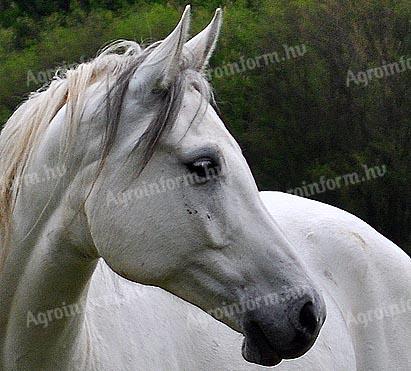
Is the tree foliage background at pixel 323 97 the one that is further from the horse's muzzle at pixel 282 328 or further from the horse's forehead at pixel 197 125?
the horse's muzzle at pixel 282 328

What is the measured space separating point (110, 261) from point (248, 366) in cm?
92

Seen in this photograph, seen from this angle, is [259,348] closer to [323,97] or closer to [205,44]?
[205,44]

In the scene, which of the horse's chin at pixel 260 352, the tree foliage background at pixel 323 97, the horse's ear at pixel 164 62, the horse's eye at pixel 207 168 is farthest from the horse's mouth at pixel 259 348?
the tree foliage background at pixel 323 97

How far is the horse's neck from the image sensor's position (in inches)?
94.3

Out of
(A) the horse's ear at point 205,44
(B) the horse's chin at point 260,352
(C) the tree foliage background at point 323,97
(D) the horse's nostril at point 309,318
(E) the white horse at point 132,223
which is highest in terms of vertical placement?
(A) the horse's ear at point 205,44

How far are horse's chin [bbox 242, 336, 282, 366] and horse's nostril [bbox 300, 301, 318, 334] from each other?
100 millimetres

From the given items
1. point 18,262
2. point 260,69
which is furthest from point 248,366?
point 260,69

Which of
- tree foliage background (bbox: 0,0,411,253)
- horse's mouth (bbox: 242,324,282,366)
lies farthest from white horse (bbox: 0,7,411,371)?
tree foliage background (bbox: 0,0,411,253)

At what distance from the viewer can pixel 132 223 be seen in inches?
90.8

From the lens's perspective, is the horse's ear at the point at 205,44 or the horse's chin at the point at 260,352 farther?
the horse's ear at the point at 205,44

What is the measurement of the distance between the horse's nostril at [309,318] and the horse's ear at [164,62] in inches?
24.7

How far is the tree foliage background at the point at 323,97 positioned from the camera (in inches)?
419

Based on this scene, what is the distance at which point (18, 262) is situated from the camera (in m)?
2.44

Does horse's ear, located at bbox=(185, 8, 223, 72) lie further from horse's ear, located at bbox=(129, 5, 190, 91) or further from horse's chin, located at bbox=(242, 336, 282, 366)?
horse's chin, located at bbox=(242, 336, 282, 366)
